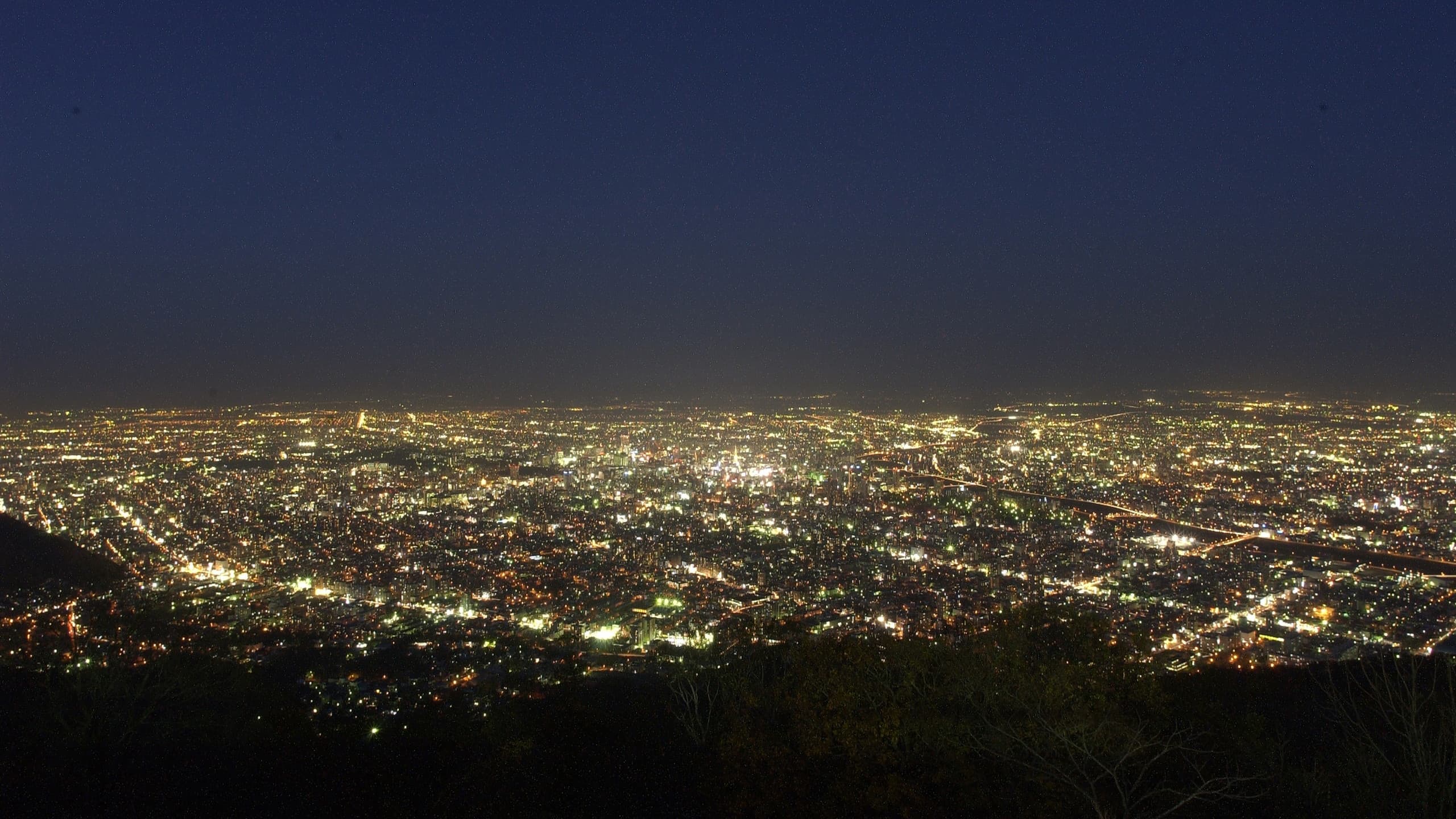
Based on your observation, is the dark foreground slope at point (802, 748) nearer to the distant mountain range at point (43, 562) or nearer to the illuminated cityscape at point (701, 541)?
the illuminated cityscape at point (701, 541)

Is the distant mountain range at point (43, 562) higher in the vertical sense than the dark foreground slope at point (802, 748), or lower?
lower

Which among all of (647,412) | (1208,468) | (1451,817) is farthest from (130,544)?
(647,412)

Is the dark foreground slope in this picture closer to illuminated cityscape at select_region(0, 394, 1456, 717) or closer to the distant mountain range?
illuminated cityscape at select_region(0, 394, 1456, 717)

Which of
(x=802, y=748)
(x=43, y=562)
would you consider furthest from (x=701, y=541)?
(x=802, y=748)

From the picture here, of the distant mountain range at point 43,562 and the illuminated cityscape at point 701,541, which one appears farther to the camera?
the distant mountain range at point 43,562

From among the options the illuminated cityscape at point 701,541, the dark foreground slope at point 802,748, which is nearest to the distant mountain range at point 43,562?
the illuminated cityscape at point 701,541

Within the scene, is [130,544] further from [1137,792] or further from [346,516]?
[1137,792]

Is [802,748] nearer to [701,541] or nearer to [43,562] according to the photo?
[701,541]
